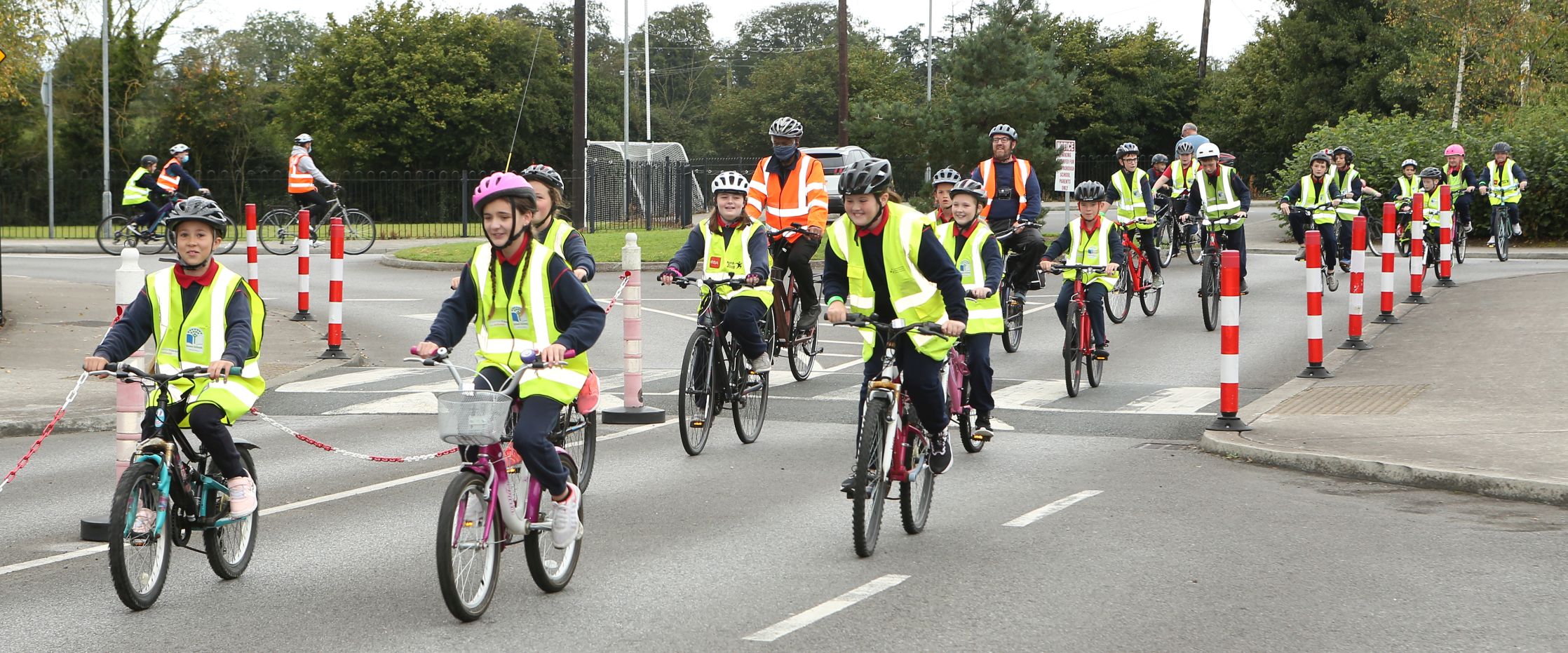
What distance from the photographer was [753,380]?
1014 centimetres

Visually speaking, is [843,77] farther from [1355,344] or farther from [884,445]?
[884,445]

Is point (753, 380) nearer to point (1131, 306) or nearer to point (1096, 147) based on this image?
point (1131, 306)

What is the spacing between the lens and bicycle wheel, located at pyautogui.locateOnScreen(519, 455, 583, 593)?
596 centimetres

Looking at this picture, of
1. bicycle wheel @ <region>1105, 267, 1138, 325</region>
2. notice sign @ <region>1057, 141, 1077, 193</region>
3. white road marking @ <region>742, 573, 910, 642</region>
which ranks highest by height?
notice sign @ <region>1057, 141, 1077, 193</region>

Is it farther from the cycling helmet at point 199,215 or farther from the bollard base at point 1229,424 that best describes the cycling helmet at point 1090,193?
the cycling helmet at point 199,215

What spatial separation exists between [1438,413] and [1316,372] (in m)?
2.16

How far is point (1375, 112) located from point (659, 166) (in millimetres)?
26778

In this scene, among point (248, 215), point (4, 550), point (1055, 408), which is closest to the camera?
point (4, 550)

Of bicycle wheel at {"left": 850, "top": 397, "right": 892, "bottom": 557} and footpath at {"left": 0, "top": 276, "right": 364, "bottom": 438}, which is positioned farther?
footpath at {"left": 0, "top": 276, "right": 364, "bottom": 438}

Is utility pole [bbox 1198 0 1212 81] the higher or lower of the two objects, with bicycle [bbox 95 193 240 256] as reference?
higher

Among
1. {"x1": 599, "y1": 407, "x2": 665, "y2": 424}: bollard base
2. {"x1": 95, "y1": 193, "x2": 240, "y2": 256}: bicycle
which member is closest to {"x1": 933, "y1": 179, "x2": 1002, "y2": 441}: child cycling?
{"x1": 599, "y1": 407, "x2": 665, "y2": 424}: bollard base

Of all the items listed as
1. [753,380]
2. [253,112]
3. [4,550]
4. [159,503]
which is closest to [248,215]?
[753,380]

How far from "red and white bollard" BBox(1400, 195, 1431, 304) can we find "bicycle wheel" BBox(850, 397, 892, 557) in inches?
526

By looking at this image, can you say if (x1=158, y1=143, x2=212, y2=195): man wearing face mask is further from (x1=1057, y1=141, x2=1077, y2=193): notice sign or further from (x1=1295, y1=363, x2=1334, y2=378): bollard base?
(x1=1295, y1=363, x2=1334, y2=378): bollard base
